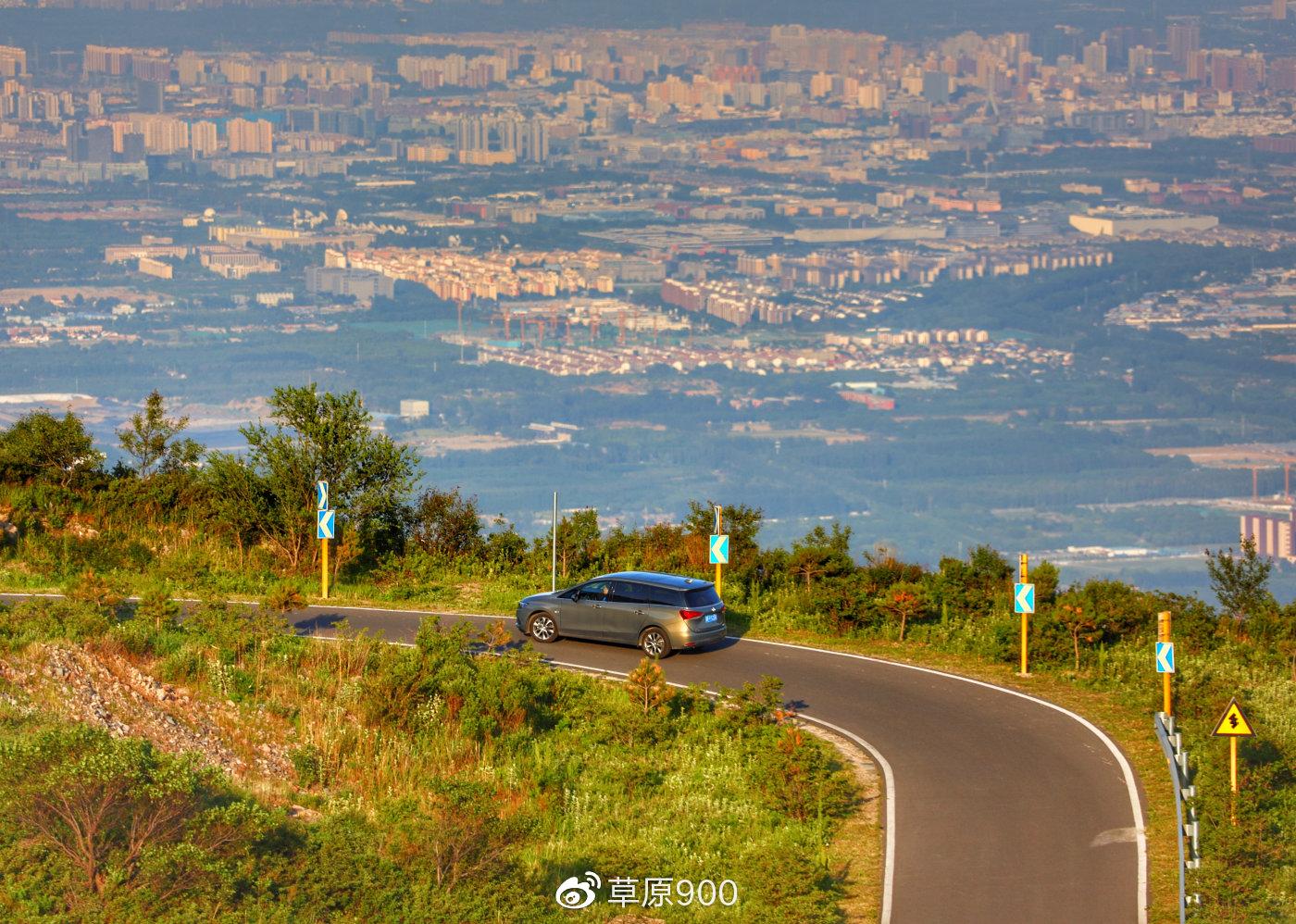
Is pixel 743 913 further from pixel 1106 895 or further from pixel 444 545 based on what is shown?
pixel 444 545

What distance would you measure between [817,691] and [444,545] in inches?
455

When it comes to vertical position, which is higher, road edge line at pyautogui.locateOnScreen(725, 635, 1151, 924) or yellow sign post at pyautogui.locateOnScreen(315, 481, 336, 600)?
→ yellow sign post at pyautogui.locateOnScreen(315, 481, 336, 600)

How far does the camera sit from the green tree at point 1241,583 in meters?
28.0

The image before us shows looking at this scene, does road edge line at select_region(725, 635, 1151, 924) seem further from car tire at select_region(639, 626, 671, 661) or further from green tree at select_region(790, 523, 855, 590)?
green tree at select_region(790, 523, 855, 590)

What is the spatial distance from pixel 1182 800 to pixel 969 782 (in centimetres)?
251

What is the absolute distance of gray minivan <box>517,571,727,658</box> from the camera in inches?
961

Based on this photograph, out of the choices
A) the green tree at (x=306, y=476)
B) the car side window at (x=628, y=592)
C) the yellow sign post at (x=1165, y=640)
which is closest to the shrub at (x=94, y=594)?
the green tree at (x=306, y=476)

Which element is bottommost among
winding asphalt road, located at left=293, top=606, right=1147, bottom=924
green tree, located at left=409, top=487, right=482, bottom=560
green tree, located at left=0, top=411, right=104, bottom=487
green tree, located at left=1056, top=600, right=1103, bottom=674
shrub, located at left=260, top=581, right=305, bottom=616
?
winding asphalt road, located at left=293, top=606, right=1147, bottom=924

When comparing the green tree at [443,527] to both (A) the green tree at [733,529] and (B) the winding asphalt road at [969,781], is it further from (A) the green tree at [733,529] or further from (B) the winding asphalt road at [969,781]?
(B) the winding asphalt road at [969,781]

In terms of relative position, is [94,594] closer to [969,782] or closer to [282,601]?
[282,601]

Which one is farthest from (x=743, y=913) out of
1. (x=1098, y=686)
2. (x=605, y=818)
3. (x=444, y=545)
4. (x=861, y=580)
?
(x=444, y=545)

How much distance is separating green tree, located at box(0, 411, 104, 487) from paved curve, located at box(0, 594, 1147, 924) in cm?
972

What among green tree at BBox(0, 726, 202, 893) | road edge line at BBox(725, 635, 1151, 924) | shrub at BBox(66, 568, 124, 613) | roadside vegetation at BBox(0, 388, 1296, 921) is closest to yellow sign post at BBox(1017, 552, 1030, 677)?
roadside vegetation at BBox(0, 388, 1296, 921)

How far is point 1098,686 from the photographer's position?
75.2 feet
